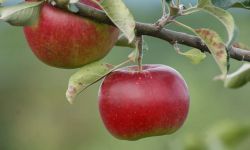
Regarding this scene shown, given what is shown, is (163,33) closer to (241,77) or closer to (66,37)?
(66,37)

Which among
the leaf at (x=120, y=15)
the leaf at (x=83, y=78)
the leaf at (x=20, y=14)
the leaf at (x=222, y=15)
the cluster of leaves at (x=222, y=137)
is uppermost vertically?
the leaf at (x=20, y=14)

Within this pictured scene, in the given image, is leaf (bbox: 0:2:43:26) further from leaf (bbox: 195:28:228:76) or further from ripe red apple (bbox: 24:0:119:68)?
leaf (bbox: 195:28:228:76)

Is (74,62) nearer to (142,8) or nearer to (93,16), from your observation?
(93,16)

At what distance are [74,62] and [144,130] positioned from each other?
0.20 m

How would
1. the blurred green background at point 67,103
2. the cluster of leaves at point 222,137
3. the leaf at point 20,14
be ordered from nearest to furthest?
1. the leaf at point 20,14
2. the cluster of leaves at point 222,137
3. the blurred green background at point 67,103

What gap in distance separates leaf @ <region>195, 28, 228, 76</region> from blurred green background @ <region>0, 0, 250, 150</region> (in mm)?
3626

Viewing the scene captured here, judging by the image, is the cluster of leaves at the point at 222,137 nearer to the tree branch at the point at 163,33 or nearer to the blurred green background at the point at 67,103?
the tree branch at the point at 163,33

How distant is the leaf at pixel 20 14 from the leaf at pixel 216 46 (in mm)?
306

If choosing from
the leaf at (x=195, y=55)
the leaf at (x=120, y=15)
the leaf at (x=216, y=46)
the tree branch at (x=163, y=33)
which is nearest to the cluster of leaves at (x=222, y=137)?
the leaf at (x=195, y=55)

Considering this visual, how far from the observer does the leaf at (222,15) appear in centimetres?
142

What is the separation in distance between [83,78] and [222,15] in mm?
305

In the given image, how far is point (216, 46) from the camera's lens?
148 centimetres

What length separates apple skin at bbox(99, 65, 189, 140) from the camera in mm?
1654

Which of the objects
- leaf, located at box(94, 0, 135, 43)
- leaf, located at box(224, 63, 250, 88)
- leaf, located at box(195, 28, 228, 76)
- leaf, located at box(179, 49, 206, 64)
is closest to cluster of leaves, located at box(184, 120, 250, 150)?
leaf, located at box(224, 63, 250, 88)
